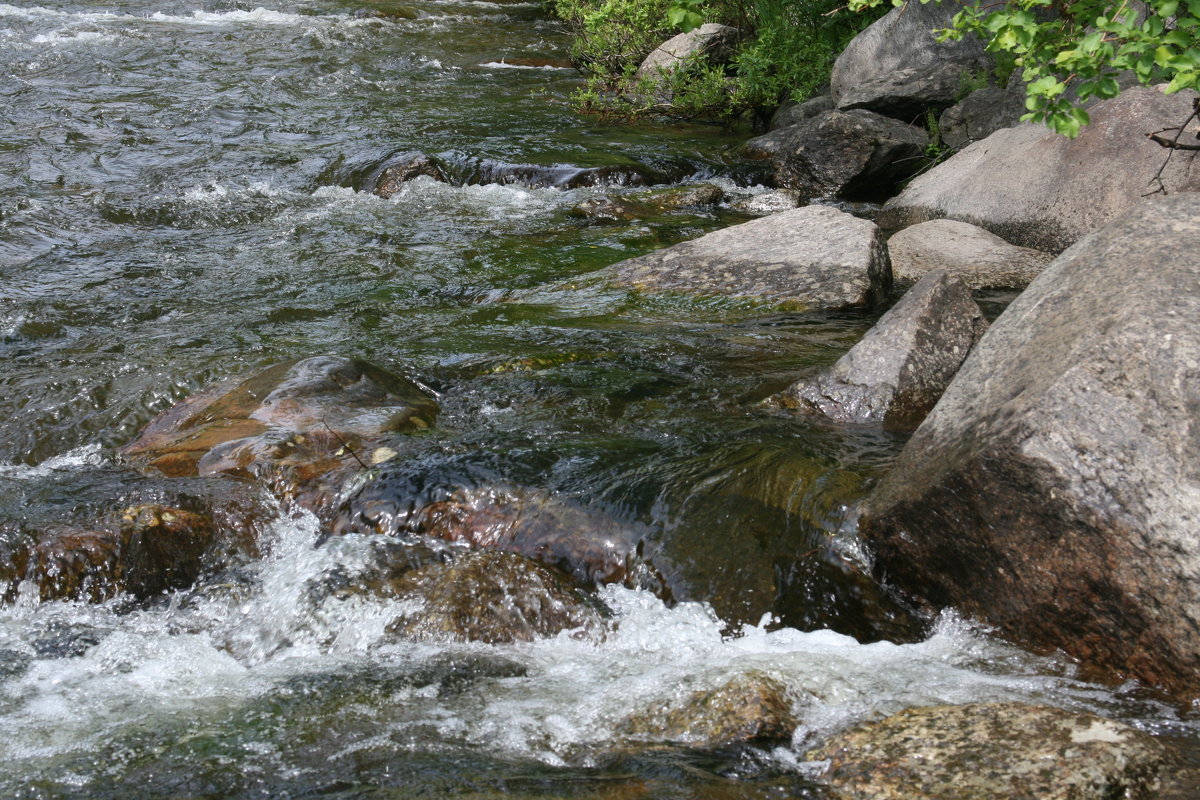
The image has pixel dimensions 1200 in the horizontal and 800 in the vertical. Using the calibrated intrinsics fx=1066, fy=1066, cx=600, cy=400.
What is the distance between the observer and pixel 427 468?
4898 mm

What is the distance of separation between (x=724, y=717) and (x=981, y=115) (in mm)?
8611

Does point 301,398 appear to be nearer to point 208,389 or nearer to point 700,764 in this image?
point 208,389

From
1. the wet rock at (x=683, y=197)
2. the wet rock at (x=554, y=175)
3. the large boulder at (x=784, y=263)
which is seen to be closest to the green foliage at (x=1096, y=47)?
the large boulder at (x=784, y=263)

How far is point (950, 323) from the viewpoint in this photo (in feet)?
18.4

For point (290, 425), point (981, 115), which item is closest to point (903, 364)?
point (290, 425)

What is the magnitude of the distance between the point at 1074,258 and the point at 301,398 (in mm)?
3732

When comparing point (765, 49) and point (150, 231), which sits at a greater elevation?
point (765, 49)

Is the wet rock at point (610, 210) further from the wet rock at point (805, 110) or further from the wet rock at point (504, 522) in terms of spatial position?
the wet rock at point (504, 522)

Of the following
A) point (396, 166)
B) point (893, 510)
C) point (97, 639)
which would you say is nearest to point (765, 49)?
point (396, 166)

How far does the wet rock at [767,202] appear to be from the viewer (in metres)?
10.4

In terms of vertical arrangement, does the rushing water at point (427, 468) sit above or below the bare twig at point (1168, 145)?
below

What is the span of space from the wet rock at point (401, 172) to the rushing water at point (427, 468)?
0.18 metres

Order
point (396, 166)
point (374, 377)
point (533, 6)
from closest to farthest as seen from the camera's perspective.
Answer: point (374, 377) → point (396, 166) → point (533, 6)

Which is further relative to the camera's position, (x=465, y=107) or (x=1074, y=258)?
(x=465, y=107)
